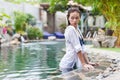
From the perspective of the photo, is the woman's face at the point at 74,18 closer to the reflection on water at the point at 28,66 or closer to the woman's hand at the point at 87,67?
the woman's hand at the point at 87,67

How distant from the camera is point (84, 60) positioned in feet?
17.5

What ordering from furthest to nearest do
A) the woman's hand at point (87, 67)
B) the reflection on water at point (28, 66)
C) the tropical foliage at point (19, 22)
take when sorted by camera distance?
the tropical foliage at point (19, 22) → the reflection on water at point (28, 66) → the woman's hand at point (87, 67)

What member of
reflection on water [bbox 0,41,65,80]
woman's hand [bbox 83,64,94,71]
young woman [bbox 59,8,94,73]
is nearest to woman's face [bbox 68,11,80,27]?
young woman [bbox 59,8,94,73]

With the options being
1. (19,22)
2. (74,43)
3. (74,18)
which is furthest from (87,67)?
(19,22)

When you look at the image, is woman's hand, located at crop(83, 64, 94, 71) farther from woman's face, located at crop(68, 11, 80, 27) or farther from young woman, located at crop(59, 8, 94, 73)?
woman's face, located at crop(68, 11, 80, 27)

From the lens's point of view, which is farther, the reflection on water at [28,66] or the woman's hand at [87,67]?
the reflection on water at [28,66]

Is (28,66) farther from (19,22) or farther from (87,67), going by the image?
(19,22)

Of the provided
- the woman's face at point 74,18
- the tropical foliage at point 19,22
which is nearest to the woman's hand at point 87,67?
the woman's face at point 74,18

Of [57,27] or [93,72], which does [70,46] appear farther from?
[57,27]

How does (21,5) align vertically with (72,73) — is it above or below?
above

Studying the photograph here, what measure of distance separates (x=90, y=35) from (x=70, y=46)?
27.1 metres

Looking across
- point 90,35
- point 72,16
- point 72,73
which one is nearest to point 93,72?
point 72,73

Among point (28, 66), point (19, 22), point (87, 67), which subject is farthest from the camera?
point (19, 22)

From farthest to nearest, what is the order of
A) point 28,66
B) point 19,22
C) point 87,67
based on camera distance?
point 19,22 → point 28,66 → point 87,67
